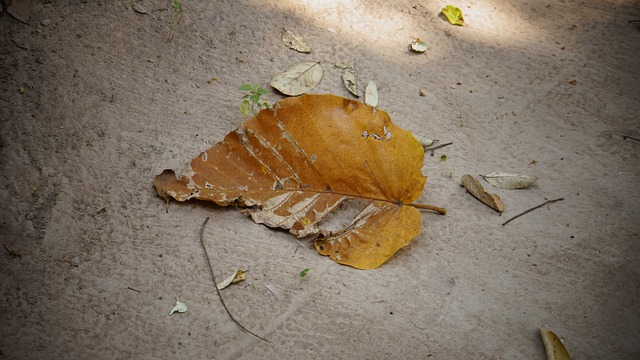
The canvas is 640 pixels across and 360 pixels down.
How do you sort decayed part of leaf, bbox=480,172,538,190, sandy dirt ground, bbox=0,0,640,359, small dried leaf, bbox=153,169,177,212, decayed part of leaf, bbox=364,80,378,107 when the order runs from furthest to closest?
1. decayed part of leaf, bbox=364,80,378,107
2. decayed part of leaf, bbox=480,172,538,190
3. small dried leaf, bbox=153,169,177,212
4. sandy dirt ground, bbox=0,0,640,359

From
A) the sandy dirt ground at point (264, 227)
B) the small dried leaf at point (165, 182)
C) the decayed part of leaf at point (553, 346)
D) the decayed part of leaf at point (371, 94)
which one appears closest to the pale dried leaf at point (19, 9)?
the sandy dirt ground at point (264, 227)

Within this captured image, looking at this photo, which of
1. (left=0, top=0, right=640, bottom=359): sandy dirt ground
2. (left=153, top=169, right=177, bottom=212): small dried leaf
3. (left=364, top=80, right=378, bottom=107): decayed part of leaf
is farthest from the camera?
(left=364, top=80, right=378, bottom=107): decayed part of leaf

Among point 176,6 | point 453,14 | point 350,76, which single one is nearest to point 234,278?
point 350,76

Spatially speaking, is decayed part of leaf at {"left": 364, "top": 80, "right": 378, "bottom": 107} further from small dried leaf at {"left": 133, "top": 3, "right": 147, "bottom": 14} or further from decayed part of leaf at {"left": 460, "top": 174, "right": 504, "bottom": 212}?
small dried leaf at {"left": 133, "top": 3, "right": 147, "bottom": 14}

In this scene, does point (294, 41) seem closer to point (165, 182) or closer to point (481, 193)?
point (165, 182)

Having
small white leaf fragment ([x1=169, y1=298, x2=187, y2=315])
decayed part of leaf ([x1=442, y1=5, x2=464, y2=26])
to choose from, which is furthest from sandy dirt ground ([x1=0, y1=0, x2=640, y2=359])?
decayed part of leaf ([x1=442, y1=5, x2=464, y2=26])

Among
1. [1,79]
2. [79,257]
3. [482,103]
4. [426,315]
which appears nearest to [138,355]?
[79,257]

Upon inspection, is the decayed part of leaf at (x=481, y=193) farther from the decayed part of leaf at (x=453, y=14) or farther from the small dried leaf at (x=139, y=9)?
the small dried leaf at (x=139, y=9)
